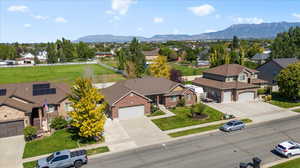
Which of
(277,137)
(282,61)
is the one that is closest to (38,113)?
(277,137)

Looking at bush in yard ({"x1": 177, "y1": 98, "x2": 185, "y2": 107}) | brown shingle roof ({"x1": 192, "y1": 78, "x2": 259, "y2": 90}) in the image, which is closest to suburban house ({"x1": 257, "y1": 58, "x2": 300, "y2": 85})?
brown shingle roof ({"x1": 192, "y1": 78, "x2": 259, "y2": 90})

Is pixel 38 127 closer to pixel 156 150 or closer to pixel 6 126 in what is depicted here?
pixel 6 126

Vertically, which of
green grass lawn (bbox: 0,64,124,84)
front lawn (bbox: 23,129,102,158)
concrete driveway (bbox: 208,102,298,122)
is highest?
green grass lawn (bbox: 0,64,124,84)

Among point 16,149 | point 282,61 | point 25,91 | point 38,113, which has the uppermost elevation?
point 282,61

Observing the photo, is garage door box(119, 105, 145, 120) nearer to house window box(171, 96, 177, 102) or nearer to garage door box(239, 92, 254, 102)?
house window box(171, 96, 177, 102)

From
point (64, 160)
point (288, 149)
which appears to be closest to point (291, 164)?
point (288, 149)

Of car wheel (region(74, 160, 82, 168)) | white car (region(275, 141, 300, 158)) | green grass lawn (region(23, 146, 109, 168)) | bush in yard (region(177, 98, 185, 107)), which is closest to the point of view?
car wheel (region(74, 160, 82, 168))

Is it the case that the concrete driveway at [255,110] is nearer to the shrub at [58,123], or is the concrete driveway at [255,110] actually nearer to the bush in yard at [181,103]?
the bush in yard at [181,103]

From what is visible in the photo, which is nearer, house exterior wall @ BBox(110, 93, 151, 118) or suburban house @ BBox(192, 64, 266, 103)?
house exterior wall @ BBox(110, 93, 151, 118)
